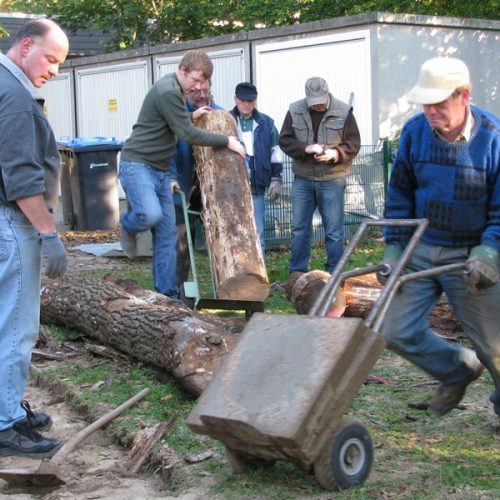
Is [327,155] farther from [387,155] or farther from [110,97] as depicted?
[110,97]

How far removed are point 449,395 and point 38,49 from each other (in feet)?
9.35

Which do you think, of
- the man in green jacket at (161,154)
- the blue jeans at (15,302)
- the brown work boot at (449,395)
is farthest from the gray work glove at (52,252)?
the man in green jacket at (161,154)

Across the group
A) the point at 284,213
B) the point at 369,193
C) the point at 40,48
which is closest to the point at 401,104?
the point at 369,193

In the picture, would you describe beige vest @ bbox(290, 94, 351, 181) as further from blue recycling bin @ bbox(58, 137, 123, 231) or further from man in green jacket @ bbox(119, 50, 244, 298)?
blue recycling bin @ bbox(58, 137, 123, 231)

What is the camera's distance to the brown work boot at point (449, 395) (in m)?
5.11

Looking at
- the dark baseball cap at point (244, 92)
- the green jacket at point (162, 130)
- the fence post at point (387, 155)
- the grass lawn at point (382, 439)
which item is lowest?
the grass lawn at point (382, 439)

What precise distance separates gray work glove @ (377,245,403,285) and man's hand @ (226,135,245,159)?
11.0 ft

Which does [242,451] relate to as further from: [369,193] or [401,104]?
[401,104]

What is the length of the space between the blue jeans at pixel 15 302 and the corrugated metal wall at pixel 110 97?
14375 mm

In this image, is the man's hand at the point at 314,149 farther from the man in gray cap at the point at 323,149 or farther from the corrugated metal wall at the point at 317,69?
the corrugated metal wall at the point at 317,69

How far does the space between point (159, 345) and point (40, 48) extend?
226 centimetres

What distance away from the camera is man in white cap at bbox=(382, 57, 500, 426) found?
4.55 metres

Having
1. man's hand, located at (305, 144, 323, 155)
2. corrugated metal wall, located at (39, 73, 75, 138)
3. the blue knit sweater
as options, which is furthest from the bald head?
corrugated metal wall, located at (39, 73, 75, 138)

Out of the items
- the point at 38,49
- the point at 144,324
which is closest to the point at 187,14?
the point at 144,324
